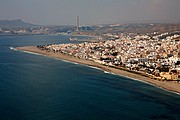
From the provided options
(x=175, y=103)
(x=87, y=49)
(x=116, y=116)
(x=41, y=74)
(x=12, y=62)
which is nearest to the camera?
(x=116, y=116)

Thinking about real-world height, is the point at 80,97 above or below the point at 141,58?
below

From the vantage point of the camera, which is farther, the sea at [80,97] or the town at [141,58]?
the town at [141,58]

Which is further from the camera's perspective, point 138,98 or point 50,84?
point 50,84

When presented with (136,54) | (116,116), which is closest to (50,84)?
(116,116)

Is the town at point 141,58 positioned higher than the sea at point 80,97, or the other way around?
the town at point 141,58

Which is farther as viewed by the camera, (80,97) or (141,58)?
(141,58)

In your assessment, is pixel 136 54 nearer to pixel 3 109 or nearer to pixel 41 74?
pixel 41 74

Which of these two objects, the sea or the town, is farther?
the town

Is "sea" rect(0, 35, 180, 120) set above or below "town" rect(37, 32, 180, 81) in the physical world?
below
